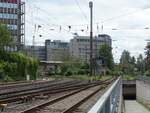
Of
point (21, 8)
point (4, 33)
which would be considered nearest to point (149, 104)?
point (4, 33)

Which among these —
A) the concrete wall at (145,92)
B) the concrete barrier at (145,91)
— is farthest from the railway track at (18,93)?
the concrete barrier at (145,91)

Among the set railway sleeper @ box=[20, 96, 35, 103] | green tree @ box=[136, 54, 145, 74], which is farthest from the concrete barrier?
green tree @ box=[136, 54, 145, 74]

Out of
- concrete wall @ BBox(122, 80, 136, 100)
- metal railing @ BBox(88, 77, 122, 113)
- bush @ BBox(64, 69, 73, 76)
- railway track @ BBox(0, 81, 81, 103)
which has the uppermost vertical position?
metal railing @ BBox(88, 77, 122, 113)

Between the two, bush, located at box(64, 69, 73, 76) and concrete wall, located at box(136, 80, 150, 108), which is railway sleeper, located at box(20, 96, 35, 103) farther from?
bush, located at box(64, 69, 73, 76)

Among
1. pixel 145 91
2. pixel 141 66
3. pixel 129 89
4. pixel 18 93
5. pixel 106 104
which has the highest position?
pixel 141 66

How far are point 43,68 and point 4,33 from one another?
59064 millimetres

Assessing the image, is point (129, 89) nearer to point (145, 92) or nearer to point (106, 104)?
point (145, 92)

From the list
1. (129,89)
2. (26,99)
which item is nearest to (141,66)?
(129,89)

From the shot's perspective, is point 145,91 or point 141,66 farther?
point 141,66

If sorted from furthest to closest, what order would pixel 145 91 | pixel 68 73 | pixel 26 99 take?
pixel 68 73 < pixel 145 91 < pixel 26 99

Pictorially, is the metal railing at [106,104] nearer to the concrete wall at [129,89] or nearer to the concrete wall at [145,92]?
the concrete wall at [145,92]

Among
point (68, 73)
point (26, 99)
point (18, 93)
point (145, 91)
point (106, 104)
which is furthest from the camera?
point (68, 73)

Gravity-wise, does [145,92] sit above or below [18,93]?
below

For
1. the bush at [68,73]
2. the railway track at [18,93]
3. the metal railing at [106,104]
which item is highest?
the metal railing at [106,104]
